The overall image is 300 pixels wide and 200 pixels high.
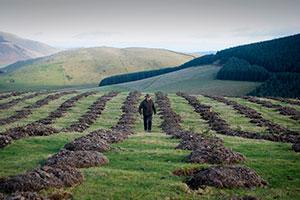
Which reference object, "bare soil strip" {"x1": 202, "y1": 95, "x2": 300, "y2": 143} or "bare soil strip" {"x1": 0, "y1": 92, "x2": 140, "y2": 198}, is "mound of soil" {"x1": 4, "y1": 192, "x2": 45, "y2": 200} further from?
"bare soil strip" {"x1": 202, "y1": 95, "x2": 300, "y2": 143}

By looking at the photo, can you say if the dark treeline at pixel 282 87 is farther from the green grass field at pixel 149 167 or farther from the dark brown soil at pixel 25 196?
the dark brown soil at pixel 25 196

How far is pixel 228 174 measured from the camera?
20.3 meters

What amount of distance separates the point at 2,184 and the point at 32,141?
13.6 meters

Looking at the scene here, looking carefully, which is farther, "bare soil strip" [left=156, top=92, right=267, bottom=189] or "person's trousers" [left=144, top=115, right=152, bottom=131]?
"person's trousers" [left=144, top=115, right=152, bottom=131]

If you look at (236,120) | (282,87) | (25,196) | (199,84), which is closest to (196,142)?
(25,196)

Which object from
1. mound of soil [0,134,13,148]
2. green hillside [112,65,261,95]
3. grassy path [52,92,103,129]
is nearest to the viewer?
mound of soil [0,134,13,148]

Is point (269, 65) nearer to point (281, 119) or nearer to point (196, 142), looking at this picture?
point (281, 119)

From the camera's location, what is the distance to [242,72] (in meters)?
158

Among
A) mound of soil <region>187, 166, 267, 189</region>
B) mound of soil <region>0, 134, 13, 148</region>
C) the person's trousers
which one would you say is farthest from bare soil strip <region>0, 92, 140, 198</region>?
the person's trousers

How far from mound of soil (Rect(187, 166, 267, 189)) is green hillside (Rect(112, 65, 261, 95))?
105843 mm

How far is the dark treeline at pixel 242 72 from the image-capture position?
495 feet

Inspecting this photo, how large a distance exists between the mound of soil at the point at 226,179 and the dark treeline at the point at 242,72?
437 feet

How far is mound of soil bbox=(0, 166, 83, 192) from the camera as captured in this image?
18094mm

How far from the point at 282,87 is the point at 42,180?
11553cm
